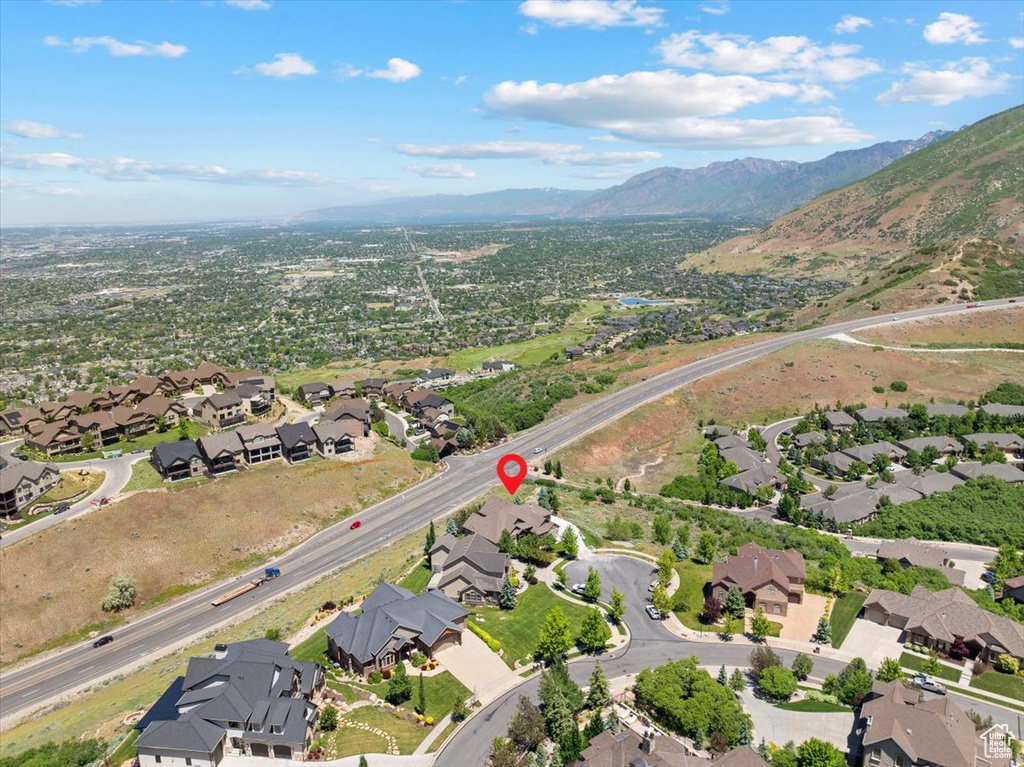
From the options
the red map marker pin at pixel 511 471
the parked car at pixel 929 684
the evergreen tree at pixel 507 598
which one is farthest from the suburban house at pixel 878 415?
the evergreen tree at pixel 507 598

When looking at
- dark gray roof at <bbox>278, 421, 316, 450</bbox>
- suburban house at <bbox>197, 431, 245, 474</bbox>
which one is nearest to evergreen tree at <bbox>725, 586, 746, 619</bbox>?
dark gray roof at <bbox>278, 421, 316, 450</bbox>

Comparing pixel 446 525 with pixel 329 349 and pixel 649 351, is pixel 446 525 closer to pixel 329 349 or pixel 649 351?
pixel 649 351

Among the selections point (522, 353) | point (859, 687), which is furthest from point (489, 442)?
point (522, 353)

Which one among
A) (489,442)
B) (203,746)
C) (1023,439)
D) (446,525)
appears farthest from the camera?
(489,442)

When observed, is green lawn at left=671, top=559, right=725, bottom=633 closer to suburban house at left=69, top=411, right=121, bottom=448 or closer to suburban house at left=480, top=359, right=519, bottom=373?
suburban house at left=69, top=411, right=121, bottom=448

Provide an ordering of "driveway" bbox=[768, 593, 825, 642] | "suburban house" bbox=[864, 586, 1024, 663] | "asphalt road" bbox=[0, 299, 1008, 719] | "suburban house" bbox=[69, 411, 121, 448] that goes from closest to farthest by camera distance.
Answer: "suburban house" bbox=[864, 586, 1024, 663], "driveway" bbox=[768, 593, 825, 642], "asphalt road" bbox=[0, 299, 1008, 719], "suburban house" bbox=[69, 411, 121, 448]

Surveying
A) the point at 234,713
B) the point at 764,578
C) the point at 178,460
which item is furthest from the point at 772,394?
the point at 234,713

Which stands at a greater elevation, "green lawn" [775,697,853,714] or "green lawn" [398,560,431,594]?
"green lawn" [775,697,853,714]
